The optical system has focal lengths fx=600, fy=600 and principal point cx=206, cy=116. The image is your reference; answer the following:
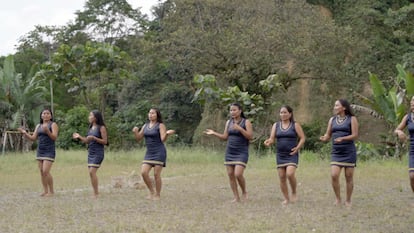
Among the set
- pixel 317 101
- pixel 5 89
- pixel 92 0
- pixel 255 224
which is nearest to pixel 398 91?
pixel 317 101

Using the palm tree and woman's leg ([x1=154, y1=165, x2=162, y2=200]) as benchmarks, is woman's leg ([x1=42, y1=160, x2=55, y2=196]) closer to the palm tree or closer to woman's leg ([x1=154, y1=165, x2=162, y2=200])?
woman's leg ([x1=154, y1=165, x2=162, y2=200])

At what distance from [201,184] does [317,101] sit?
13906 millimetres

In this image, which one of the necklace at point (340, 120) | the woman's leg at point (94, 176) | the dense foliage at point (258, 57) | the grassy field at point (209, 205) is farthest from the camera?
the dense foliage at point (258, 57)

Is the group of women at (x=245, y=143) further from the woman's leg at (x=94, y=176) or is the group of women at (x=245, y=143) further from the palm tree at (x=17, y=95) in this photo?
the palm tree at (x=17, y=95)

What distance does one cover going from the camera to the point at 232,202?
9.82 metres

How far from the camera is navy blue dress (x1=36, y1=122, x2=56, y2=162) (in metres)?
11.0

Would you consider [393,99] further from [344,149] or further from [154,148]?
[154,148]

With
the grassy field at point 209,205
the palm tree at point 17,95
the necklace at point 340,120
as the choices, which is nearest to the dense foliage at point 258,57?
the palm tree at point 17,95

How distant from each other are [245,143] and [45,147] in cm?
378

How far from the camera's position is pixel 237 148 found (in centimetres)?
977

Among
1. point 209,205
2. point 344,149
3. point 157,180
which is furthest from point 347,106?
point 157,180

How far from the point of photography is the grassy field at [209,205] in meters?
7.43

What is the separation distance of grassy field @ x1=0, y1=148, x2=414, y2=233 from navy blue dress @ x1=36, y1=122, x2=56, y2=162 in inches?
29.5

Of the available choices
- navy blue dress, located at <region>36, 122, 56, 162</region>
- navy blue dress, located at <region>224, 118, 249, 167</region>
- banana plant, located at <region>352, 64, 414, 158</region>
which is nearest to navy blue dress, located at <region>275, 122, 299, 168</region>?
navy blue dress, located at <region>224, 118, 249, 167</region>
